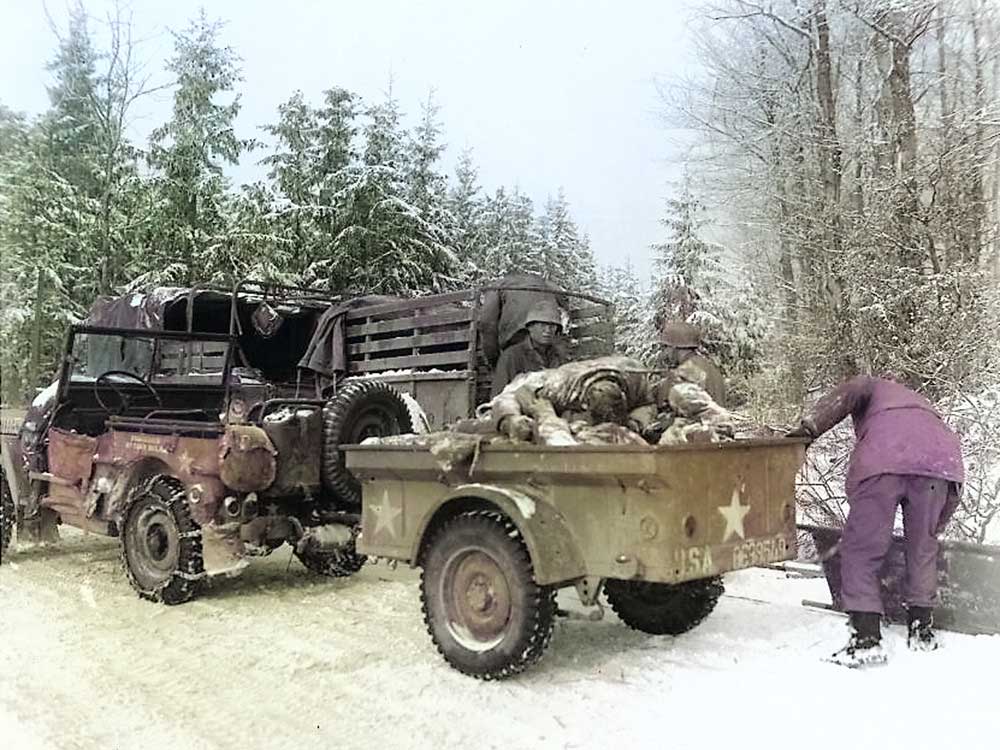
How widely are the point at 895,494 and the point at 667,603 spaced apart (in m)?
0.88

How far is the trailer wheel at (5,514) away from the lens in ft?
16.5

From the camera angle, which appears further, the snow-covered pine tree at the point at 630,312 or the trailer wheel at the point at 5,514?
the trailer wheel at the point at 5,514

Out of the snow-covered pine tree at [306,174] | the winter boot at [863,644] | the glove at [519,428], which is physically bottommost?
the winter boot at [863,644]

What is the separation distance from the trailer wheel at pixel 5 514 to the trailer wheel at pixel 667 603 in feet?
11.2

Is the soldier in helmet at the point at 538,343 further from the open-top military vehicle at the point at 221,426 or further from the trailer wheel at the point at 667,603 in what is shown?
the trailer wheel at the point at 667,603

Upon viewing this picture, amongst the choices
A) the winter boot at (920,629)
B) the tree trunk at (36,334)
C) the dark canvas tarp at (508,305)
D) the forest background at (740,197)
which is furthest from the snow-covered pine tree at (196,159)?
the winter boot at (920,629)

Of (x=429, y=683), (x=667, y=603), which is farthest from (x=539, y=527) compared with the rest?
(x=667, y=603)

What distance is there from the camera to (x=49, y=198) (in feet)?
11.3

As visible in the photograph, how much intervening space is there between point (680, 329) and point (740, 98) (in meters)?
0.79

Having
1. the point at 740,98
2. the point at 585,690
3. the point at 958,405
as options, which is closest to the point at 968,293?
the point at 958,405

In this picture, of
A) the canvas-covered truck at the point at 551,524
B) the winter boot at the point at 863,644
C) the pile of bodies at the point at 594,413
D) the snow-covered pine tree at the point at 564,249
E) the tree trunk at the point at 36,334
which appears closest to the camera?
the canvas-covered truck at the point at 551,524

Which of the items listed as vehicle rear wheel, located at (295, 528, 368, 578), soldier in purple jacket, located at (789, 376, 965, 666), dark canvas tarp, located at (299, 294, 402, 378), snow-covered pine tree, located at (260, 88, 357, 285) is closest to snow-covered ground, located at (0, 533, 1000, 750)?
soldier in purple jacket, located at (789, 376, 965, 666)

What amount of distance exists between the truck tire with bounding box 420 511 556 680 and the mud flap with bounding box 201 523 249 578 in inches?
53.6

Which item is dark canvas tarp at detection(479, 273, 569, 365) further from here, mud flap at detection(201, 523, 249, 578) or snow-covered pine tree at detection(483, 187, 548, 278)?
mud flap at detection(201, 523, 249, 578)
